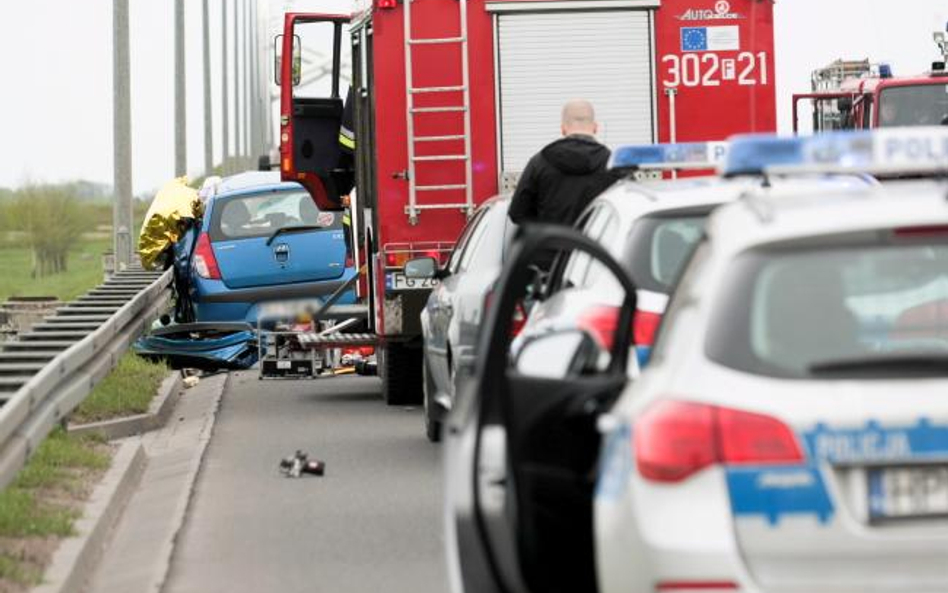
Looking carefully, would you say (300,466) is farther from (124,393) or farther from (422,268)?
(124,393)

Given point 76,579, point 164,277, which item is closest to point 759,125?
point 164,277

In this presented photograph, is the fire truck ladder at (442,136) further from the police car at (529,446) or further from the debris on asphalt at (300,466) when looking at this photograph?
the police car at (529,446)

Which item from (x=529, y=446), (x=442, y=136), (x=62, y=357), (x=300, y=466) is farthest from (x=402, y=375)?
(x=529, y=446)

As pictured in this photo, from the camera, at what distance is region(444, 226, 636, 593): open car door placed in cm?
686

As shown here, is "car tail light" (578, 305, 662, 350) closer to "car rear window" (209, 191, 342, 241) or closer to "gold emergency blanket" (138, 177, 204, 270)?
"car rear window" (209, 191, 342, 241)

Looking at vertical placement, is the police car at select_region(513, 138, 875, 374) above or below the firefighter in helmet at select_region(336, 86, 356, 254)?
below

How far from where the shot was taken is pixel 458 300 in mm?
14547

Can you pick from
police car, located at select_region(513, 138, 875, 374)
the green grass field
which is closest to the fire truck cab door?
police car, located at select_region(513, 138, 875, 374)

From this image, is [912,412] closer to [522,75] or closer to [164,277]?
[522,75]

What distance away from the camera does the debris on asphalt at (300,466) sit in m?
14.2

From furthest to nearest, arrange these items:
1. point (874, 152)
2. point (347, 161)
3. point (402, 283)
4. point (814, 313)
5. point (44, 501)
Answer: point (347, 161)
point (402, 283)
point (44, 501)
point (874, 152)
point (814, 313)

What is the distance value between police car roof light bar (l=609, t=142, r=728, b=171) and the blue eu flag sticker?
9681 millimetres

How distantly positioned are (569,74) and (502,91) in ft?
1.79

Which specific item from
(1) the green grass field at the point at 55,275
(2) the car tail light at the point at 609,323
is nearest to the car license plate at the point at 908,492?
(2) the car tail light at the point at 609,323
